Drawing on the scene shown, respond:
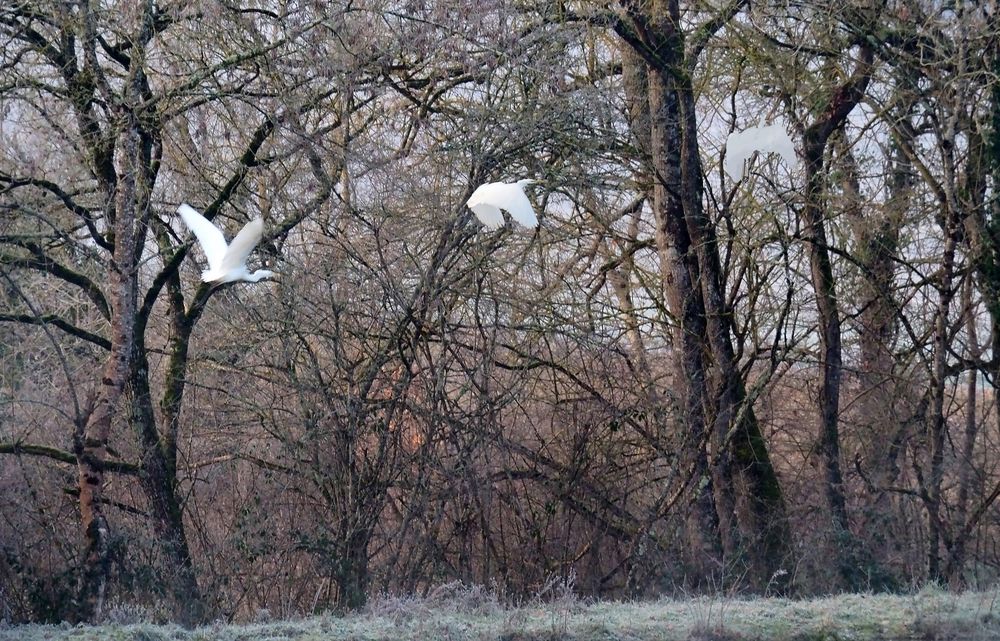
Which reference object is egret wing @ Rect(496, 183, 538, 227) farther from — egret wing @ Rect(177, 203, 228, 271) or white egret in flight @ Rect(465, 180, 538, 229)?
egret wing @ Rect(177, 203, 228, 271)

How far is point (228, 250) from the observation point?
6922 mm

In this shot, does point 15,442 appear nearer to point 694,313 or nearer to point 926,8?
point 694,313

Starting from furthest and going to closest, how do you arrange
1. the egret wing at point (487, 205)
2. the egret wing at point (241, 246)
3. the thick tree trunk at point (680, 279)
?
the thick tree trunk at point (680, 279) → the egret wing at point (487, 205) → the egret wing at point (241, 246)

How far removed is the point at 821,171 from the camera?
1091cm

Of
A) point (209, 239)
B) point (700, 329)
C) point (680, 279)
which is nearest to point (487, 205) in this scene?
point (209, 239)

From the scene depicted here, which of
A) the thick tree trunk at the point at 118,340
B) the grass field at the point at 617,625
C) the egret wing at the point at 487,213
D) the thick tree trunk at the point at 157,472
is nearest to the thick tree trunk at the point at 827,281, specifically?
the egret wing at the point at 487,213

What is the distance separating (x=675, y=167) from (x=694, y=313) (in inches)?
63.8

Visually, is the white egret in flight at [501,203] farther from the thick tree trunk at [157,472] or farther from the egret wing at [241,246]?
the thick tree trunk at [157,472]

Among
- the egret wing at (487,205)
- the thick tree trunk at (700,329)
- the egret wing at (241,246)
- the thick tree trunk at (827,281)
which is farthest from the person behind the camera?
the thick tree trunk at (827,281)

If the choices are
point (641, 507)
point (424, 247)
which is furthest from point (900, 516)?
point (424, 247)

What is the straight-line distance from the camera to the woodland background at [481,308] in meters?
9.06

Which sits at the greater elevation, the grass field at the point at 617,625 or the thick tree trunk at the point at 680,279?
the thick tree trunk at the point at 680,279

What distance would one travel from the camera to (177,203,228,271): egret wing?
7.09 metres

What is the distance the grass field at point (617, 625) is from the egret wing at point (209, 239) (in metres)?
2.58
